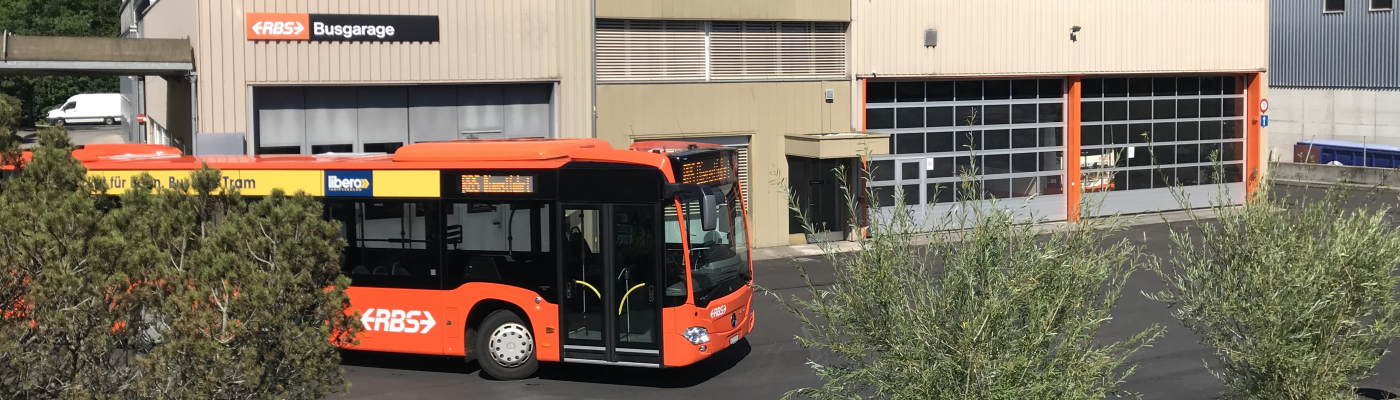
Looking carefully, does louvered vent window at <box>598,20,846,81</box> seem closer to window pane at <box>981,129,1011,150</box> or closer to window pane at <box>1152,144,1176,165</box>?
window pane at <box>981,129,1011,150</box>

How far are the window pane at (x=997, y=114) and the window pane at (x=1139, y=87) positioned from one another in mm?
3361

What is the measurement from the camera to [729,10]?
23.7m

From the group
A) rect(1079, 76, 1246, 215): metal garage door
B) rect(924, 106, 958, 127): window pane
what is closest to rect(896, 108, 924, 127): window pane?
rect(924, 106, 958, 127): window pane

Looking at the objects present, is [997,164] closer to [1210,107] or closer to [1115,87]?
[1115,87]

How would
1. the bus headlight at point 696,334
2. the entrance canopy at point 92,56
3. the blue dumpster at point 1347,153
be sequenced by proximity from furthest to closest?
the blue dumpster at point 1347,153 < the entrance canopy at point 92,56 < the bus headlight at point 696,334

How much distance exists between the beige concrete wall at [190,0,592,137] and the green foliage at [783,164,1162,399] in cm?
1469

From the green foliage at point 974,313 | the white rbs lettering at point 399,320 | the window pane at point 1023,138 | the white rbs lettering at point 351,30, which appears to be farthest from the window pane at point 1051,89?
the green foliage at point 974,313

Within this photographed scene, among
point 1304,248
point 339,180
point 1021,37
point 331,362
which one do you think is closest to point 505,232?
point 339,180

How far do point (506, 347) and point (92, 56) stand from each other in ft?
34.7

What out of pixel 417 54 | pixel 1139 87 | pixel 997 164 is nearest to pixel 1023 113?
pixel 997 164

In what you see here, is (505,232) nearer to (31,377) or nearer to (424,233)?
(424,233)

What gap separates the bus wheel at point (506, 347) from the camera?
42.8 ft

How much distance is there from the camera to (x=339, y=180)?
1335cm

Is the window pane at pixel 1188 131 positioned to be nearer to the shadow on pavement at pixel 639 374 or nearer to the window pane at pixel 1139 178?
the window pane at pixel 1139 178
